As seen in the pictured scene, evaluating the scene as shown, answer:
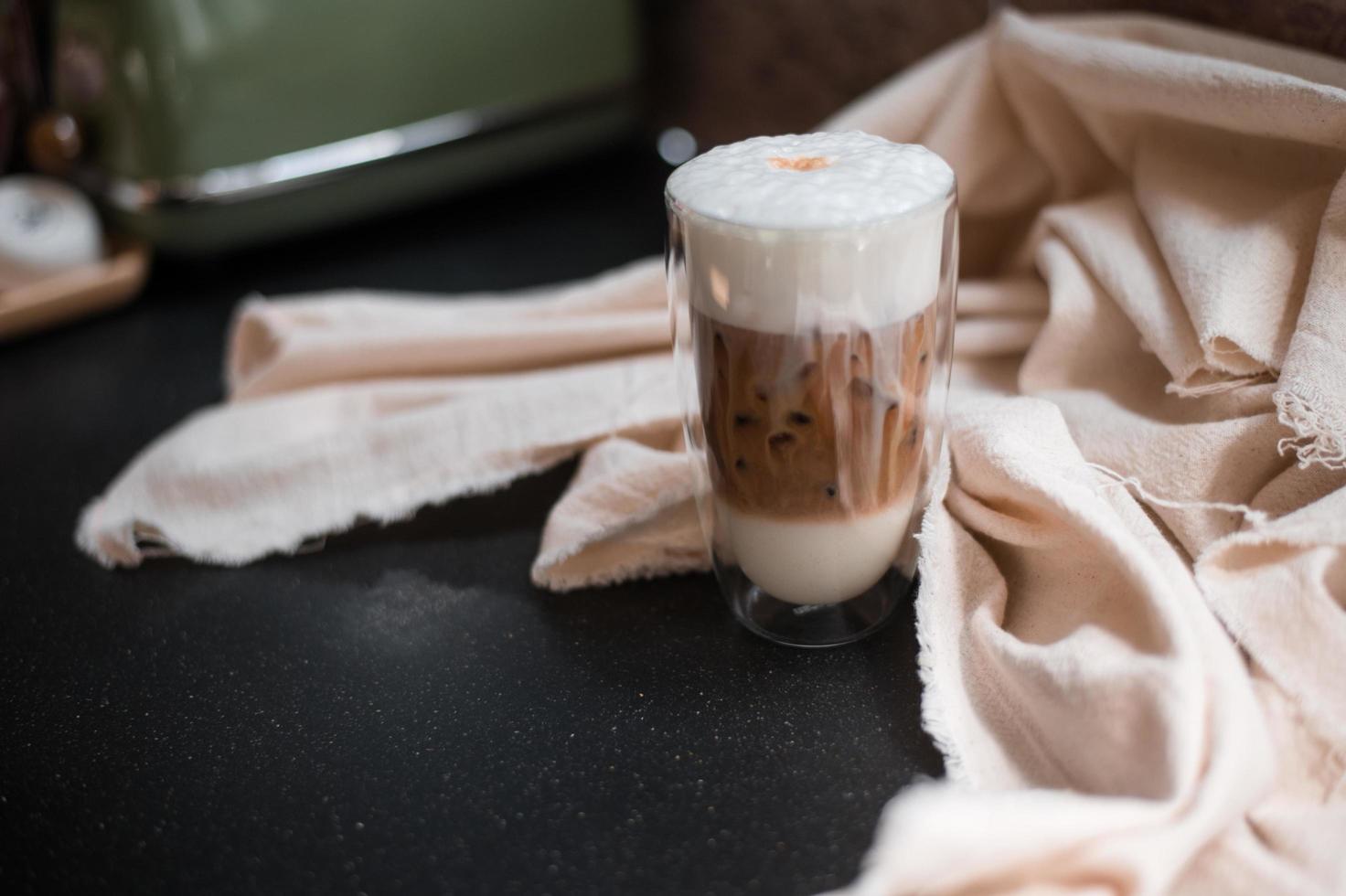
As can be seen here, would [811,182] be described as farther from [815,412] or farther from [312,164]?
[312,164]

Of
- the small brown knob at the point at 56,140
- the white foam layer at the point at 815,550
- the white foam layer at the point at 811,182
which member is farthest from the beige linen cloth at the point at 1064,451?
the small brown knob at the point at 56,140

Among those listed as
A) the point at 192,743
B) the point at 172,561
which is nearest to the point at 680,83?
the point at 172,561

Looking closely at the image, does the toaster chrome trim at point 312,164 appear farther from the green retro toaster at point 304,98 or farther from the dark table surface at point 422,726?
the dark table surface at point 422,726

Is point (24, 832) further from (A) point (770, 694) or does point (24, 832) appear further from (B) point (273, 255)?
(B) point (273, 255)

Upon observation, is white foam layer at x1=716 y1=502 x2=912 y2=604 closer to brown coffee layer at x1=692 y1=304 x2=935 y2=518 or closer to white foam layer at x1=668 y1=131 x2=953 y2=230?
brown coffee layer at x1=692 y1=304 x2=935 y2=518

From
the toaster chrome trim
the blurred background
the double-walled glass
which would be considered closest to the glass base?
the double-walled glass

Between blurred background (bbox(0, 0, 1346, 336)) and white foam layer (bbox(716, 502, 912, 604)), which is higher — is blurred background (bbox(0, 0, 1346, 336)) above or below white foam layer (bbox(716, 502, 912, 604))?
above
